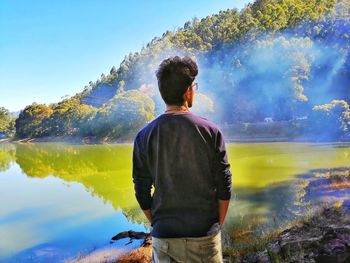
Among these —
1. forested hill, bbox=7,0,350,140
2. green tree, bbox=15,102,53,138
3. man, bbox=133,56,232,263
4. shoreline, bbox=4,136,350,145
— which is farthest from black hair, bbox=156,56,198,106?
green tree, bbox=15,102,53,138

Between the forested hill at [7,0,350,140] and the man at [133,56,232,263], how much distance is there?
2523 centimetres

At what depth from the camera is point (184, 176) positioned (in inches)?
58.4

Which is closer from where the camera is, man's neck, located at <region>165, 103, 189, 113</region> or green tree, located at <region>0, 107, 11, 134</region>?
man's neck, located at <region>165, 103, 189, 113</region>

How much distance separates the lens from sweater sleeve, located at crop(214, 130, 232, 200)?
1.49m

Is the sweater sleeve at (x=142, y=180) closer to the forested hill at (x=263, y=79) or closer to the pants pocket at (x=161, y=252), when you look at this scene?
the pants pocket at (x=161, y=252)

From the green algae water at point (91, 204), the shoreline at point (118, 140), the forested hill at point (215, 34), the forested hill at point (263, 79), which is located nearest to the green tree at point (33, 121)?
the forested hill at point (263, 79)

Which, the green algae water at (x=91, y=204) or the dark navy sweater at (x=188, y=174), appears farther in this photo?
the green algae water at (x=91, y=204)

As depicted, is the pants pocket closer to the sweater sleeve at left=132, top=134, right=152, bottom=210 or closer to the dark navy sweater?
the dark navy sweater

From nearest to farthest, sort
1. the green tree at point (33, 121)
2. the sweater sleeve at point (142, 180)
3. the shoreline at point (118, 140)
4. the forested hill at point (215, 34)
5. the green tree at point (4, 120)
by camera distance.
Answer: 1. the sweater sleeve at point (142, 180)
2. the shoreline at point (118, 140)
3. the forested hill at point (215, 34)
4. the green tree at point (33, 121)
5. the green tree at point (4, 120)

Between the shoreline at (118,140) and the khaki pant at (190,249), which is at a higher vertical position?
the khaki pant at (190,249)

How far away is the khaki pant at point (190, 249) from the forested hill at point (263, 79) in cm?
2526

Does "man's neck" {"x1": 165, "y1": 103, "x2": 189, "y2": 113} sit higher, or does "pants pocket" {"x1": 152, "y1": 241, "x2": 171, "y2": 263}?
"man's neck" {"x1": 165, "y1": 103, "x2": 189, "y2": 113}

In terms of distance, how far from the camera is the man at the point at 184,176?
4.83 ft

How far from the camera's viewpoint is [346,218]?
4332 mm
